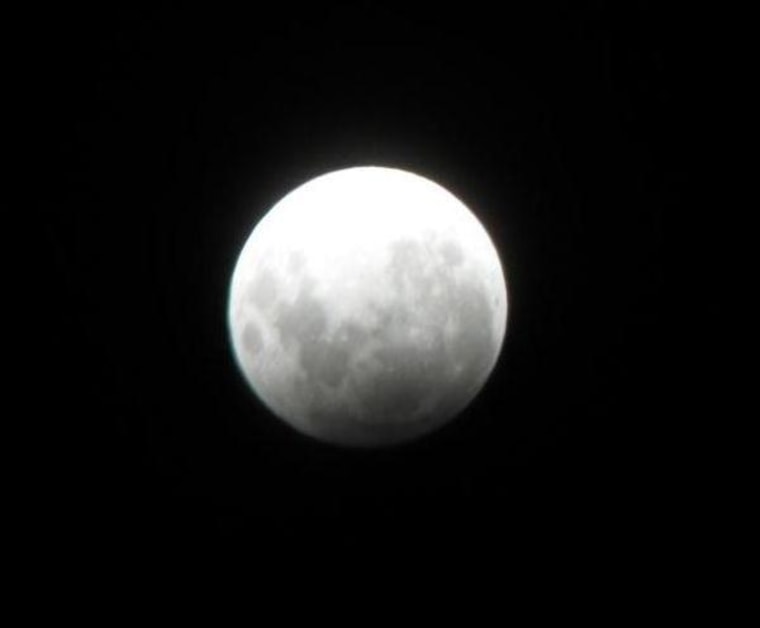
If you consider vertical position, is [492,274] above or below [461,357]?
above

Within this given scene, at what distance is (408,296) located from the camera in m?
2.98

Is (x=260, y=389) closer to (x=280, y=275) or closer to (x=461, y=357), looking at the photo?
(x=280, y=275)

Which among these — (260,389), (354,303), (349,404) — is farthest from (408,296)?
(260,389)

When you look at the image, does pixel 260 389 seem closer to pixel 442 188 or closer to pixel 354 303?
pixel 354 303

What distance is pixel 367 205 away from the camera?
3.00 metres

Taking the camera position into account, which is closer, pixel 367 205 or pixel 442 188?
pixel 367 205

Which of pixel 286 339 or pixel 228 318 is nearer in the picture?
pixel 286 339

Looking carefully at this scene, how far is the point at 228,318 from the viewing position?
330cm

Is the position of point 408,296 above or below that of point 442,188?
below

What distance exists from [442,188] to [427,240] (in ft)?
0.82

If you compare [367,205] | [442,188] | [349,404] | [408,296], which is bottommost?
[349,404]

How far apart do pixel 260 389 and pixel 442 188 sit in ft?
2.69

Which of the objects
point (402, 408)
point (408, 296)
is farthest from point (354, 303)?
point (402, 408)

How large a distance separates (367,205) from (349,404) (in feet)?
1.86
